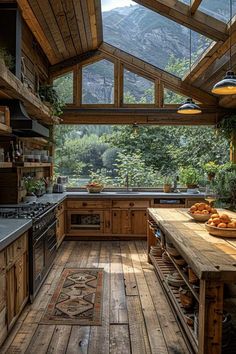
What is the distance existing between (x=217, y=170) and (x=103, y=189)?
2.38 meters

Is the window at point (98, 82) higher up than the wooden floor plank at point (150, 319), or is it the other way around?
the window at point (98, 82)

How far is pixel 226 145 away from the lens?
25.2ft

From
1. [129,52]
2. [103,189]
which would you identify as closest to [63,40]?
[129,52]

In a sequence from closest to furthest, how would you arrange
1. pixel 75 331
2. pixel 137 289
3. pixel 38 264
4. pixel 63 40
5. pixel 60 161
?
pixel 75 331, pixel 38 264, pixel 137 289, pixel 63 40, pixel 60 161

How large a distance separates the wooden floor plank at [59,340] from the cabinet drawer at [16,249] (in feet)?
2.44

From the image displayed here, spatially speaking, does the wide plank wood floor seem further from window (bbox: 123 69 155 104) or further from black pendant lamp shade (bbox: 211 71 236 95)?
window (bbox: 123 69 155 104)

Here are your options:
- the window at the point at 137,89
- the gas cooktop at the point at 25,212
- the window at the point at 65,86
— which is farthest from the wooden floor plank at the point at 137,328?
the window at the point at 65,86

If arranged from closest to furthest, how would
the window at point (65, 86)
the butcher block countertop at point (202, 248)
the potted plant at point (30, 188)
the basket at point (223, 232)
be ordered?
1. the butcher block countertop at point (202, 248)
2. the basket at point (223, 232)
3. the potted plant at point (30, 188)
4. the window at point (65, 86)

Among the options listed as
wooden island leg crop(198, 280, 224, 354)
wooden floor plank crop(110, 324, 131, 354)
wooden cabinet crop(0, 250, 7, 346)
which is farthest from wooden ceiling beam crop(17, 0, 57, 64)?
wooden island leg crop(198, 280, 224, 354)

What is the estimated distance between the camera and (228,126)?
7172 millimetres

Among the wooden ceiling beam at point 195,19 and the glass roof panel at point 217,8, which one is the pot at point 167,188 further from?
the glass roof panel at point 217,8

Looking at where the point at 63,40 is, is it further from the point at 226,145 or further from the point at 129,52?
the point at 226,145

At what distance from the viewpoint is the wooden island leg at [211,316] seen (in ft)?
7.38

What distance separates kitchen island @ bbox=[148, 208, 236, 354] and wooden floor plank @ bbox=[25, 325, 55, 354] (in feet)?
3.80
